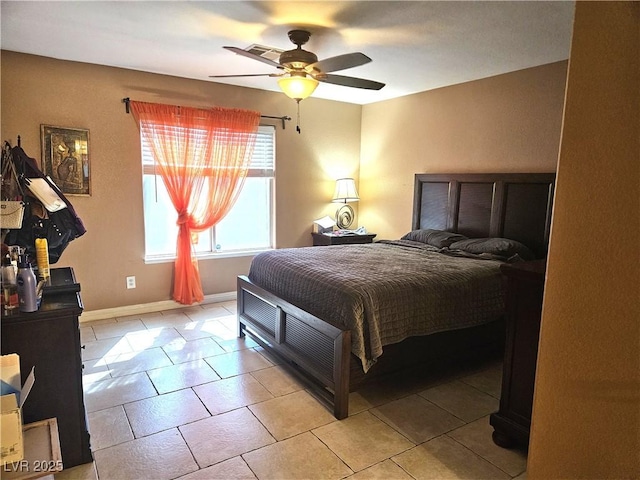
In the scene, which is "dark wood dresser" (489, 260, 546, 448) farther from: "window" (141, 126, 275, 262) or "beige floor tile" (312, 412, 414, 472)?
"window" (141, 126, 275, 262)

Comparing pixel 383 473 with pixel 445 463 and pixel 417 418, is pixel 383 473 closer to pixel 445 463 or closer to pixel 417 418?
pixel 445 463

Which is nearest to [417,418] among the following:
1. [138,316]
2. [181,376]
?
[181,376]

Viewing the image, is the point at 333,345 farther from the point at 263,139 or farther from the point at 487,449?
the point at 263,139

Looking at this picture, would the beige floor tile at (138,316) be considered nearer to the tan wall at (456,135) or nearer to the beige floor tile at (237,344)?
the beige floor tile at (237,344)

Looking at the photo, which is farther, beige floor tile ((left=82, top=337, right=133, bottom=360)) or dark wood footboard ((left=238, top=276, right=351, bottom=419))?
beige floor tile ((left=82, top=337, right=133, bottom=360))

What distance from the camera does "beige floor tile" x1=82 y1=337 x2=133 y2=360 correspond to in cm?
339

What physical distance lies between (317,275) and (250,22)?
5.78 feet

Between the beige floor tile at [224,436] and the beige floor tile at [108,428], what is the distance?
33cm

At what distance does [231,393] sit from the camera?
284 cm

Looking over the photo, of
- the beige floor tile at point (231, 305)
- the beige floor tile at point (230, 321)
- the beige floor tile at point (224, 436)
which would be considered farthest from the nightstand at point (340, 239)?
the beige floor tile at point (224, 436)

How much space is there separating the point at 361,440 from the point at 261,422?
598mm

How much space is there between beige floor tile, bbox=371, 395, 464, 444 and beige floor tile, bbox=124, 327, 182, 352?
78.7 inches

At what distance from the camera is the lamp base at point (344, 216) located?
5738mm

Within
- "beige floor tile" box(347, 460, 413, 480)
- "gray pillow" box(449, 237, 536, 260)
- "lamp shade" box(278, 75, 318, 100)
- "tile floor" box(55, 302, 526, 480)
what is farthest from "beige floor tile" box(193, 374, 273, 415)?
"gray pillow" box(449, 237, 536, 260)
